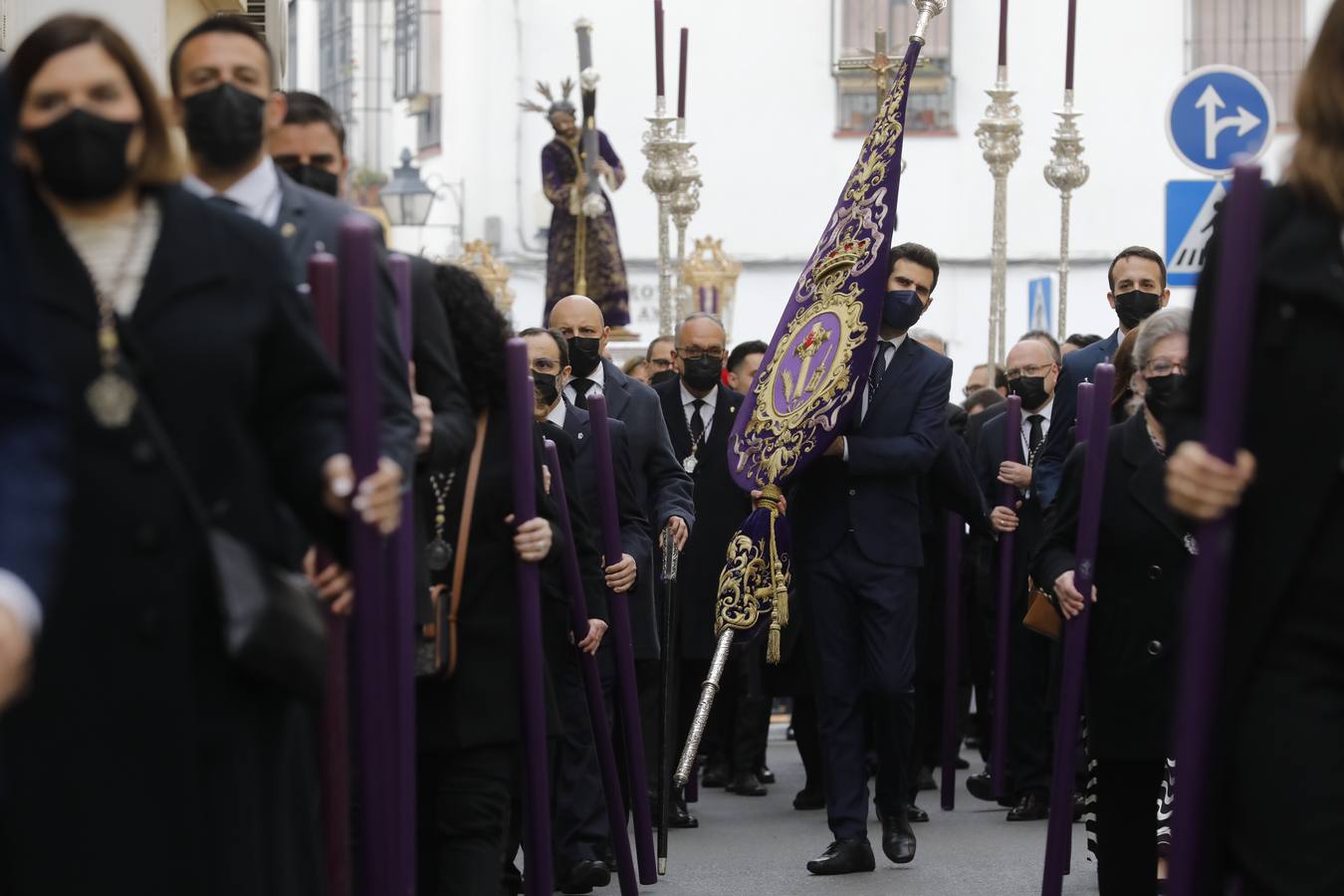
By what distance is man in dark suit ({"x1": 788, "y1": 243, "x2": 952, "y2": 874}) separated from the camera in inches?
383

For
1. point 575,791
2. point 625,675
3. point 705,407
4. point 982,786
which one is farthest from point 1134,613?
point 705,407

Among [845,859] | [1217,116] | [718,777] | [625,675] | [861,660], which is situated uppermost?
[1217,116]

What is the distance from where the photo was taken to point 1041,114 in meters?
42.6

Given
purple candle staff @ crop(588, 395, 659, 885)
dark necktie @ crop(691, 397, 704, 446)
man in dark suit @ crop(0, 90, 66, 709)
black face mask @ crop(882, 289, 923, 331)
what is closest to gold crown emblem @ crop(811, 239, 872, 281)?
black face mask @ crop(882, 289, 923, 331)

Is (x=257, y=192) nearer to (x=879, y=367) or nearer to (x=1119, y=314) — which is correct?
(x=879, y=367)

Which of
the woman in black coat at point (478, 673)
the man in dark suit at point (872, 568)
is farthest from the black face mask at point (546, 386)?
the woman in black coat at point (478, 673)

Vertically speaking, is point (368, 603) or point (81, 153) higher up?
point (81, 153)

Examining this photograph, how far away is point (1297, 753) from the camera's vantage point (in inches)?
168

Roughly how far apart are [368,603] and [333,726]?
9.5 inches

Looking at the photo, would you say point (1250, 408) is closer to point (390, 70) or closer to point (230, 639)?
Answer: point (230, 639)

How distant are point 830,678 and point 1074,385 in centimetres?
148

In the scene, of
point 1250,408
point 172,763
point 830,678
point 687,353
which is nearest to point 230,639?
point 172,763

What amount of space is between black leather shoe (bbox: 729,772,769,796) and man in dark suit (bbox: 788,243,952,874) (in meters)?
3.01

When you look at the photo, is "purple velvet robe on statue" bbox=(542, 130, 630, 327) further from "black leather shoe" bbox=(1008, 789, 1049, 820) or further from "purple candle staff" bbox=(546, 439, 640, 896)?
"purple candle staff" bbox=(546, 439, 640, 896)
